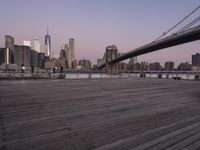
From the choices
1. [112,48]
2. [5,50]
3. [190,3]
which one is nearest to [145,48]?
[190,3]

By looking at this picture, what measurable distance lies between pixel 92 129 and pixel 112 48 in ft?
260

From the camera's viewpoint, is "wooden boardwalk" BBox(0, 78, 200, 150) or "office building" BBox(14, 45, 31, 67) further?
"office building" BBox(14, 45, 31, 67)

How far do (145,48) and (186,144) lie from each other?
41.6 meters

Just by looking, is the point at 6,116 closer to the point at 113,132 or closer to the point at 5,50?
the point at 113,132

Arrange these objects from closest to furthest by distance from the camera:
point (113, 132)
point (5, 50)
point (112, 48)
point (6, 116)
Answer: point (113, 132), point (6, 116), point (112, 48), point (5, 50)

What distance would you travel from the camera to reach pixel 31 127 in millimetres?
3766

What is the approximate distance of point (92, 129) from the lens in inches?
146

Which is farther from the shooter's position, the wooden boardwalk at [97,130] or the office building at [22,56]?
the office building at [22,56]

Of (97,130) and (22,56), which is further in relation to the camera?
(22,56)

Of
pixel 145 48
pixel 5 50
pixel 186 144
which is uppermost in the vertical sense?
pixel 5 50

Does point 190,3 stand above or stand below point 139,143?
above

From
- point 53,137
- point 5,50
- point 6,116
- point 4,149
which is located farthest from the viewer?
point 5,50

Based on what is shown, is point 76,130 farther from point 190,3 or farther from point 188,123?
point 190,3

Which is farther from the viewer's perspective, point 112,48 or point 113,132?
point 112,48
